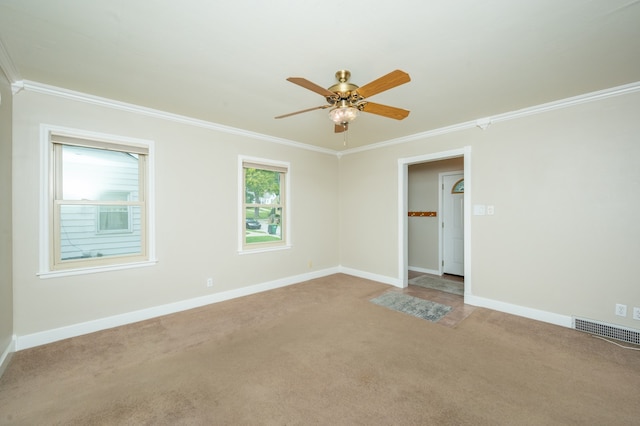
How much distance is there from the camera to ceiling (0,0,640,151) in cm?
167

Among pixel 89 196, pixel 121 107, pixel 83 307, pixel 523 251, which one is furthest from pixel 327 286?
pixel 121 107

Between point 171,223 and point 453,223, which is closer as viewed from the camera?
point 171,223

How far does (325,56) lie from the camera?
6.98 ft

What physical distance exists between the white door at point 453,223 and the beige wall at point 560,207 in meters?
1.63

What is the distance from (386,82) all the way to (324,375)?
233cm

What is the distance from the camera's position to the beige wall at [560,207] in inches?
108

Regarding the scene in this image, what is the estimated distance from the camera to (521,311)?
3365 mm

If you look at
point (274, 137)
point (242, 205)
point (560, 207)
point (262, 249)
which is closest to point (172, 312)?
point (262, 249)

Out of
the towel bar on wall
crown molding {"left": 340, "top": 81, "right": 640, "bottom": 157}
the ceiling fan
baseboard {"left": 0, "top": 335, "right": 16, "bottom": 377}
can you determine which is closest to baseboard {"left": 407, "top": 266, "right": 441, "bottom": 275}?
the towel bar on wall

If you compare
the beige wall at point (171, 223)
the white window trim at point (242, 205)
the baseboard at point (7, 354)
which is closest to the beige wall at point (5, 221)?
the baseboard at point (7, 354)

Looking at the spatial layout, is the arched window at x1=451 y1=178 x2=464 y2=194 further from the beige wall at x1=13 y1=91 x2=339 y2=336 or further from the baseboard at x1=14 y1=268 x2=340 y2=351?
the baseboard at x1=14 y1=268 x2=340 y2=351

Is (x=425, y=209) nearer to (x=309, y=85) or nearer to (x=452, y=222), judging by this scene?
(x=452, y=222)

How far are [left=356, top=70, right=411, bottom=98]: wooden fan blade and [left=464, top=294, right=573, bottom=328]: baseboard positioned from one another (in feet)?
10.6

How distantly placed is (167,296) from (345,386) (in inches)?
102
